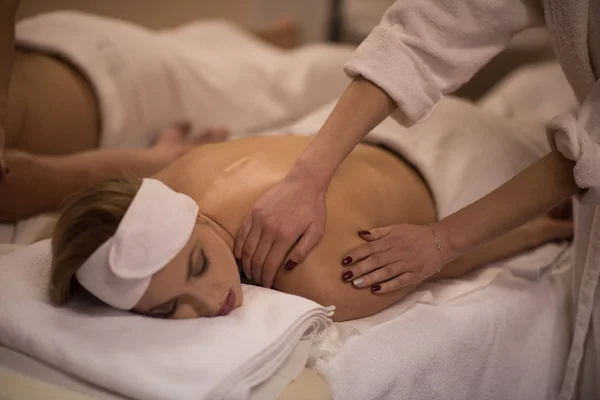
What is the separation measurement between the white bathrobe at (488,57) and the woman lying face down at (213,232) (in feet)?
0.54

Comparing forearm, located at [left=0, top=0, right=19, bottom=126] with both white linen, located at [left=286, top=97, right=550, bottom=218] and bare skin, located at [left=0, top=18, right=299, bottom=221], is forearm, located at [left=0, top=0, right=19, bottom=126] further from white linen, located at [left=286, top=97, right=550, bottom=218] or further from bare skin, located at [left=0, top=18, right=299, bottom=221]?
white linen, located at [left=286, top=97, right=550, bottom=218]

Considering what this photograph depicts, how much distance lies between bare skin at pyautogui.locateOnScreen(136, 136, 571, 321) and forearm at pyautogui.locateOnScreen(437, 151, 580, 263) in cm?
12

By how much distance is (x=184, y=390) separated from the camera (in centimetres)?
77

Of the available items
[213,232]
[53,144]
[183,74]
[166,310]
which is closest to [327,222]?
[213,232]

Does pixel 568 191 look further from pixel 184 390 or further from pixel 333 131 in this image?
pixel 184 390

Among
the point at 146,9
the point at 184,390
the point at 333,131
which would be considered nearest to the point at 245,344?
the point at 184,390

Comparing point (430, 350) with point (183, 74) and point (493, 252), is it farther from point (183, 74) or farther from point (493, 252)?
point (183, 74)

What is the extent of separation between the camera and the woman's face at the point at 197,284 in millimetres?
855

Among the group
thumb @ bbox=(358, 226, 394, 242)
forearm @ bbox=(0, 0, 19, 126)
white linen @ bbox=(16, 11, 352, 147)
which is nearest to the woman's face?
thumb @ bbox=(358, 226, 394, 242)

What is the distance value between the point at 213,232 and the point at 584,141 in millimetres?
579

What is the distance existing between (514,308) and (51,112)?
1.08 m

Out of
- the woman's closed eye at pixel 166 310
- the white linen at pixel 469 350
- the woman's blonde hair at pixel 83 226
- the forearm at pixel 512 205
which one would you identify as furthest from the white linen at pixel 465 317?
the woman's blonde hair at pixel 83 226

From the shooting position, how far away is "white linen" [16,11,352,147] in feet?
5.21

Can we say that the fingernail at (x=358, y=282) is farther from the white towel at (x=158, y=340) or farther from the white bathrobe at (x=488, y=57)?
the white bathrobe at (x=488, y=57)
